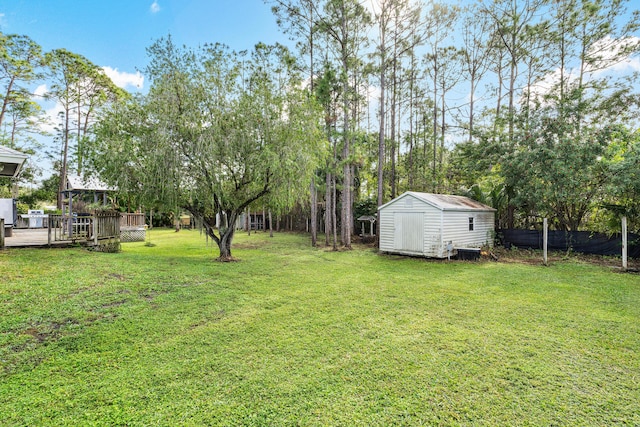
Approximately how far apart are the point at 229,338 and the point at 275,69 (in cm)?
823

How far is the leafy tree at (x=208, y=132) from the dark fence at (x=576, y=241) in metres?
9.62

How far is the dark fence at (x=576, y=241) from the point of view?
955cm

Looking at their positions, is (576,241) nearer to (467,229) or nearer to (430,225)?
(467,229)

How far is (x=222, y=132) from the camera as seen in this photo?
322 inches

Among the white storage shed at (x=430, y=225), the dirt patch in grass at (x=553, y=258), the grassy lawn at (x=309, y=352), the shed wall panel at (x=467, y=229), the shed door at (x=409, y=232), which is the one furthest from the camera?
the shed door at (x=409, y=232)

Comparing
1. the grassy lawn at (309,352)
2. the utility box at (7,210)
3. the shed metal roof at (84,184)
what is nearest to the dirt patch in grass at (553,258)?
the grassy lawn at (309,352)

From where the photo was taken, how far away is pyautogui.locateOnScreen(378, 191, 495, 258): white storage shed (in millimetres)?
9969

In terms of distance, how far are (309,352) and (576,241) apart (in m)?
12.3

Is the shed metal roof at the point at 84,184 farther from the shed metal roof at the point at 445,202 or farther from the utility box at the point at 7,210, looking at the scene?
the shed metal roof at the point at 445,202

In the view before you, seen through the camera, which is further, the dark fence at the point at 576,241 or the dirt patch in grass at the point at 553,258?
the dark fence at the point at 576,241

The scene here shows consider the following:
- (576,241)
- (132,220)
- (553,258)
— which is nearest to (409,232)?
(553,258)

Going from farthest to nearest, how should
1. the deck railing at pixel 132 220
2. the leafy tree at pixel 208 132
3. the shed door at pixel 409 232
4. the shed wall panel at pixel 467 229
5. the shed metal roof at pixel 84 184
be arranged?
the deck railing at pixel 132 220 → the shed door at pixel 409 232 → the shed wall panel at pixel 467 229 → the shed metal roof at pixel 84 184 → the leafy tree at pixel 208 132

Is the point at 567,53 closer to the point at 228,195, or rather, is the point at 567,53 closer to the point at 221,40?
the point at 221,40

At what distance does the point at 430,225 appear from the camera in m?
10.1
